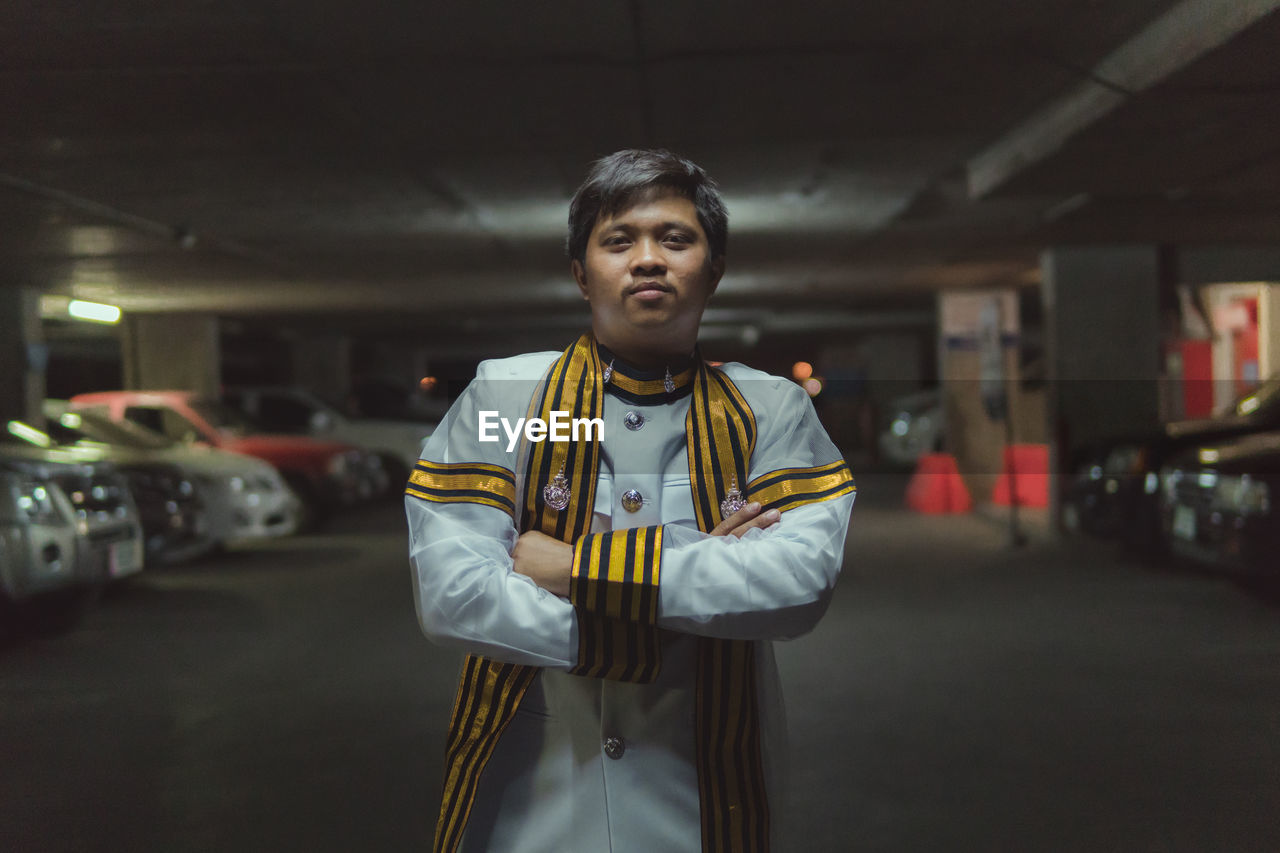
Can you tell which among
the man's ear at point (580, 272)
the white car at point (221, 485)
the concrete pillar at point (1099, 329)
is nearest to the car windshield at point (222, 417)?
the white car at point (221, 485)

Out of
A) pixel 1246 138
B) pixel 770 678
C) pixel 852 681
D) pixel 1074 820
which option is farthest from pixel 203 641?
pixel 1246 138

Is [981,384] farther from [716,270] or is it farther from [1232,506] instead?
[716,270]

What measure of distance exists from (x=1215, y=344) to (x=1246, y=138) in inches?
66.8

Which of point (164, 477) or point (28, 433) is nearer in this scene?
point (28, 433)

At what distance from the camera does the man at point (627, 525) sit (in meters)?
1.49

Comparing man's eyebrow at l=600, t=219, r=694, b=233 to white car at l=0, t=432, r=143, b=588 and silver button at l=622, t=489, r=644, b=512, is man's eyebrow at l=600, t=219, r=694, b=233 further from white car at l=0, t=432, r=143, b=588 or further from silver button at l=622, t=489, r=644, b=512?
white car at l=0, t=432, r=143, b=588

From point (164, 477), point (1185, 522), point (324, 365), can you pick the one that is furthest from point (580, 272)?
point (324, 365)

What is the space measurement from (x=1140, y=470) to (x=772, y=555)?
693 cm

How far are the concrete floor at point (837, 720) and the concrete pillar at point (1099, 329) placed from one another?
2996 millimetres

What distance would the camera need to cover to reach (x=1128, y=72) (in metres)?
4.50

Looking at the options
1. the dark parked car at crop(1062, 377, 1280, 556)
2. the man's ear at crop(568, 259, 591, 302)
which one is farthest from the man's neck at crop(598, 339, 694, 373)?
the dark parked car at crop(1062, 377, 1280, 556)

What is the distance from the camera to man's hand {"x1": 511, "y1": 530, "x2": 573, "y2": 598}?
4.85 ft

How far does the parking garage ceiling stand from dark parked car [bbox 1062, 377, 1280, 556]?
116cm

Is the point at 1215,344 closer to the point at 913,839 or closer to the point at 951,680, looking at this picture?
the point at 951,680
